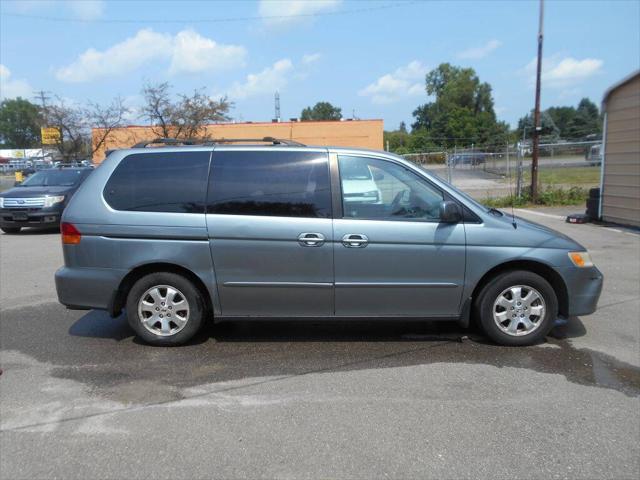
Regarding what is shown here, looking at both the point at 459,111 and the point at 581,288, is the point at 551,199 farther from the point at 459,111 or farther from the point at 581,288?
the point at 459,111

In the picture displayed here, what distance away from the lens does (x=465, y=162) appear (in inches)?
1674

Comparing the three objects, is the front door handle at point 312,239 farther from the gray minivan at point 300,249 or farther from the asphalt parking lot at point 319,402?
the asphalt parking lot at point 319,402

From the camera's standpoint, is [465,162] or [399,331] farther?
[465,162]

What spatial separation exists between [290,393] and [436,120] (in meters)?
98.1

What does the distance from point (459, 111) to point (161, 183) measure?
89.4 m

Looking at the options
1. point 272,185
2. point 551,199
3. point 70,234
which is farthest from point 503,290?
point 551,199

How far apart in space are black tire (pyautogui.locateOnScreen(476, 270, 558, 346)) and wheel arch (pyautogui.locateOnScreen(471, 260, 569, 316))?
0.05 m

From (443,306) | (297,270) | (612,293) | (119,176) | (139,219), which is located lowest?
(612,293)

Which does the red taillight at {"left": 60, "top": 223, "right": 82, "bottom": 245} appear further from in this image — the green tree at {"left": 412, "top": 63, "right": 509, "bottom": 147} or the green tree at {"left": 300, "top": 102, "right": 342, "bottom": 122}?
the green tree at {"left": 300, "top": 102, "right": 342, "bottom": 122}

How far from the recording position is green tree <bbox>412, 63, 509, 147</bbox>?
280ft

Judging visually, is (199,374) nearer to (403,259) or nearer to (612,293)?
(403,259)

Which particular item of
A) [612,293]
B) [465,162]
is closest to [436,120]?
[465,162]

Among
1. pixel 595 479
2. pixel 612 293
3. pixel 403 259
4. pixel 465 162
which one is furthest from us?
pixel 465 162

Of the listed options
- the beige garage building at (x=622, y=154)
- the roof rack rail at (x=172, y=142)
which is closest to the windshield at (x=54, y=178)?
the roof rack rail at (x=172, y=142)
